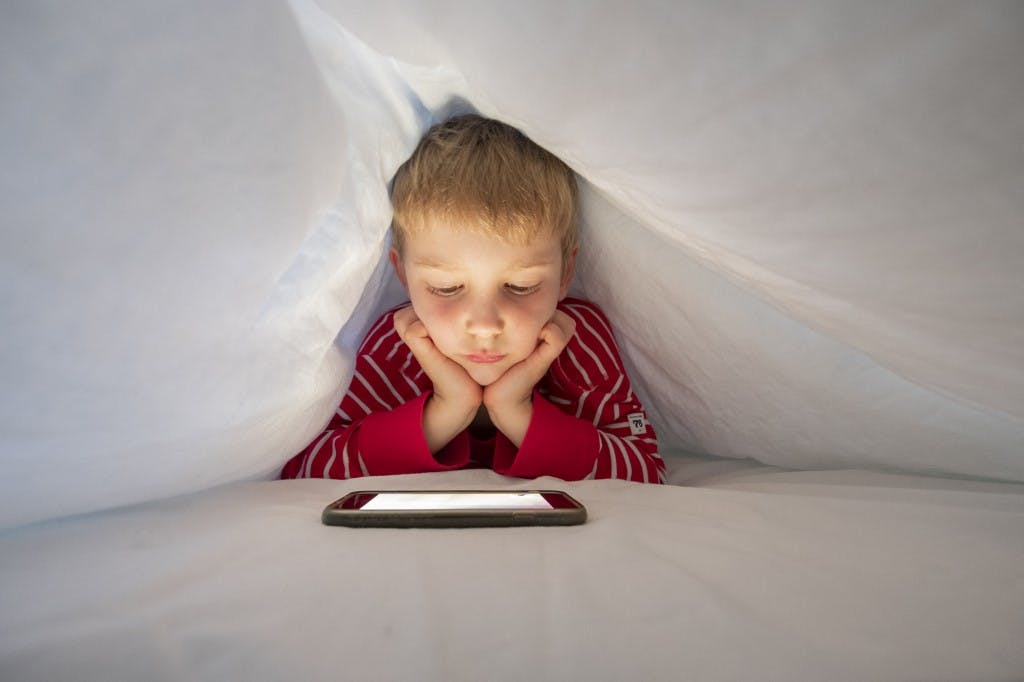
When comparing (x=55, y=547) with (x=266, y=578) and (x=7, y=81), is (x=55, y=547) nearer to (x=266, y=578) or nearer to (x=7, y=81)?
(x=266, y=578)

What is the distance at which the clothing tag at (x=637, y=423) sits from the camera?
89cm

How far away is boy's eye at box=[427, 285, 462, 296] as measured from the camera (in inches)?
30.8

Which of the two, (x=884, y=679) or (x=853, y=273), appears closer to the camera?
(x=884, y=679)

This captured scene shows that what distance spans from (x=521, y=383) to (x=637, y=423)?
17 cm

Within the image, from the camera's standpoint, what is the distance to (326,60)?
1.82ft

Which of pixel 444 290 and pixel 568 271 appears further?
pixel 568 271

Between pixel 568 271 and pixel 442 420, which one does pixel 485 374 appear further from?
pixel 568 271

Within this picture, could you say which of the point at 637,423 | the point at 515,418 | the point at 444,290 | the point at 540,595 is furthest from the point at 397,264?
the point at 540,595

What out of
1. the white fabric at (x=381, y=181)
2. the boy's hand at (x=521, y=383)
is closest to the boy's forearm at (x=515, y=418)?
the boy's hand at (x=521, y=383)

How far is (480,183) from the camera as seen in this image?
0.77 meters

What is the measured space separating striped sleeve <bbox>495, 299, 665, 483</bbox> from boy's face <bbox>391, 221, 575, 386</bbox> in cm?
11

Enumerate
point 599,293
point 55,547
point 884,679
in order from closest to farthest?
point 884,679
point 55,547
point 599,293

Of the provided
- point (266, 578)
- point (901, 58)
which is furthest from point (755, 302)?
point (266, 578)

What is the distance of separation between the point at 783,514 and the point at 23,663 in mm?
485
